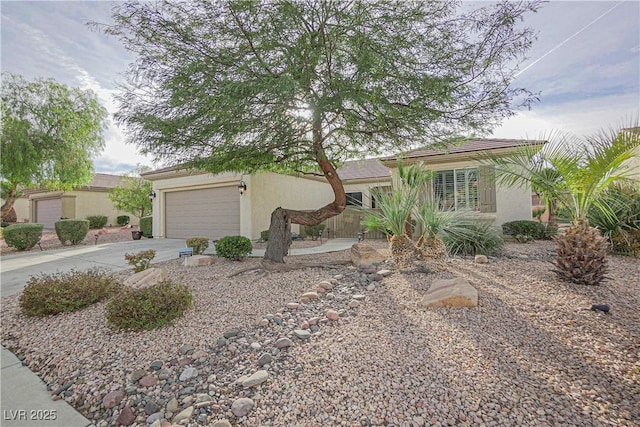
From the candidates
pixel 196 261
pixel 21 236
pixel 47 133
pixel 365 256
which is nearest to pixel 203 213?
pixel 21 236

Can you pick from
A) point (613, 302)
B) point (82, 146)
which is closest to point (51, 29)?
point (82, 146)

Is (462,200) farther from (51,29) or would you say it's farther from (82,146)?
(82,146)

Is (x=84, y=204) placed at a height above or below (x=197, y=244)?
above

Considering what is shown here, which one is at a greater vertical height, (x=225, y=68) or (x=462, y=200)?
(x=225, y=68)

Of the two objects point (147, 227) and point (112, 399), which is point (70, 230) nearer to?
point (147, 227)

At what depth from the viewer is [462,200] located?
11125 mm

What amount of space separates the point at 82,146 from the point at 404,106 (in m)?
15.5

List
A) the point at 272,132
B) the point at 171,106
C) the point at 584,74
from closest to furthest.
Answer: the point at 171,106
the point at 272,132
the point at 584,74

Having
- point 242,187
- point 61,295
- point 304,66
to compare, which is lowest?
point 61,295

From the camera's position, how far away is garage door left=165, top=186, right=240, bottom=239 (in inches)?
513

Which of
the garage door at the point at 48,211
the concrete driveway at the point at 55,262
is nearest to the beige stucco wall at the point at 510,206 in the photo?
the concrete driveway at the point at 55,262

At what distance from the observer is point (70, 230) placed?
Result: 12625 mm

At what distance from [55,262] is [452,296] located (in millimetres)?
11034

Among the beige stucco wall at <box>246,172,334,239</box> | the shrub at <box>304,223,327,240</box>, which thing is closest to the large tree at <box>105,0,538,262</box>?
the beige stucco wall at <box>246,172,334,239</box>
